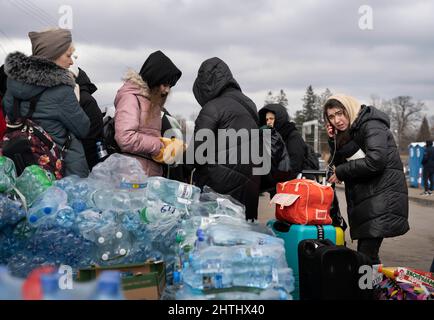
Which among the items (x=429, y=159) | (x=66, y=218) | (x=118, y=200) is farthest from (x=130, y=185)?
(x=429, y=159)

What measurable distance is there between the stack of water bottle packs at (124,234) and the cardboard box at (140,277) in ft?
0.37

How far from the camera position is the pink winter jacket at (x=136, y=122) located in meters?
3.81

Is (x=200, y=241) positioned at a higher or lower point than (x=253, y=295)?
higher

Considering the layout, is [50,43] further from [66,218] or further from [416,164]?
[416,164]

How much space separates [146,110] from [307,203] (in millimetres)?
1403

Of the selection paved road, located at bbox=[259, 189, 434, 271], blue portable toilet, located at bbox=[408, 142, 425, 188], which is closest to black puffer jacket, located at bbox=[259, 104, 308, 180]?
paved road, located at bbox=[259, 189, 434, 271]

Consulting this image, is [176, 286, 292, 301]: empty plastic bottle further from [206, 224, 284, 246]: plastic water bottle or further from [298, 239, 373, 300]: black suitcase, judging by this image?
[298, 239, 373, 300]: black suitcase

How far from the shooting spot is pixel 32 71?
3.47m

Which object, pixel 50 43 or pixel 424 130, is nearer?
pixel 50 43

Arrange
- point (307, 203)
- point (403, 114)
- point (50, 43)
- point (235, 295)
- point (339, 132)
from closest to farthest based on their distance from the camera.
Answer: point (235, 295) < point (50, 43) < point (307, 203) < point (339, 132) < point (403, 114)

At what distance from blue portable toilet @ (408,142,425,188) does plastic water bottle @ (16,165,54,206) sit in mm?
19970

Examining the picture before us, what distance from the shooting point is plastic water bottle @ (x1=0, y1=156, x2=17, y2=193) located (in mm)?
2807

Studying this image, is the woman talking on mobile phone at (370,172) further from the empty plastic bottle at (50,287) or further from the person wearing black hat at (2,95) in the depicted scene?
the empty plastic bottle at (50,287)

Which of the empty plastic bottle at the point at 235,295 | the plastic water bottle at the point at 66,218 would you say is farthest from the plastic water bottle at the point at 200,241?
the plastic water bottle at the point at 66,218
